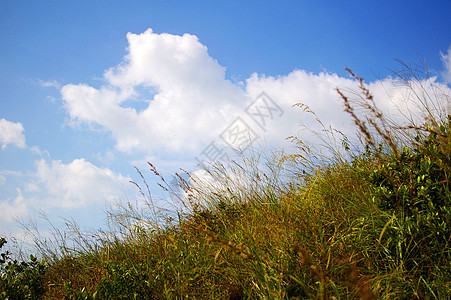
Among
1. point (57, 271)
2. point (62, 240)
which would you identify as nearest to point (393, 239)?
point (57, 271)

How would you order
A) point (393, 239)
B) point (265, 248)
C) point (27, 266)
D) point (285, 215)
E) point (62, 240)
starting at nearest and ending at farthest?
point (393, 239) < point (265, 248) < point (285, 215) < point (27, 266) < point (62, 240)

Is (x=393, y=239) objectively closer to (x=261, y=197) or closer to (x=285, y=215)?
(x=285, y=215)

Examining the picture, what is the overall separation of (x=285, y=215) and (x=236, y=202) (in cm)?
120

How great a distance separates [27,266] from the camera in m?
3.47

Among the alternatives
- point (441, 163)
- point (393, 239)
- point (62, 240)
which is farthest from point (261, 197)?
point (62, 240)

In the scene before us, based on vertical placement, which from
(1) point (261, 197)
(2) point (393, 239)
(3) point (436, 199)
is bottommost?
(2) point (393, 239)

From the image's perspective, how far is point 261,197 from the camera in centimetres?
381

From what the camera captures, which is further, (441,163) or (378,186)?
(378,186)

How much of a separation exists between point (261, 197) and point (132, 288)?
5.90 ft

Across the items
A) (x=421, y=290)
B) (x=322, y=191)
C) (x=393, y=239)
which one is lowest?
(x=421, y=290)

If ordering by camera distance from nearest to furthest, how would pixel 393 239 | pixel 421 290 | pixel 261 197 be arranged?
1. pixel 421 290
2. pixel 393 239
3. pixel 261 197

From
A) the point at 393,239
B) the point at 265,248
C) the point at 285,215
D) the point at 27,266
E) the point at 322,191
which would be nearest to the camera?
the point at 393,239

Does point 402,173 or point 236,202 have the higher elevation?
point 236,202

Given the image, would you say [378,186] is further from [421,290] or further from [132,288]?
[132,288]
